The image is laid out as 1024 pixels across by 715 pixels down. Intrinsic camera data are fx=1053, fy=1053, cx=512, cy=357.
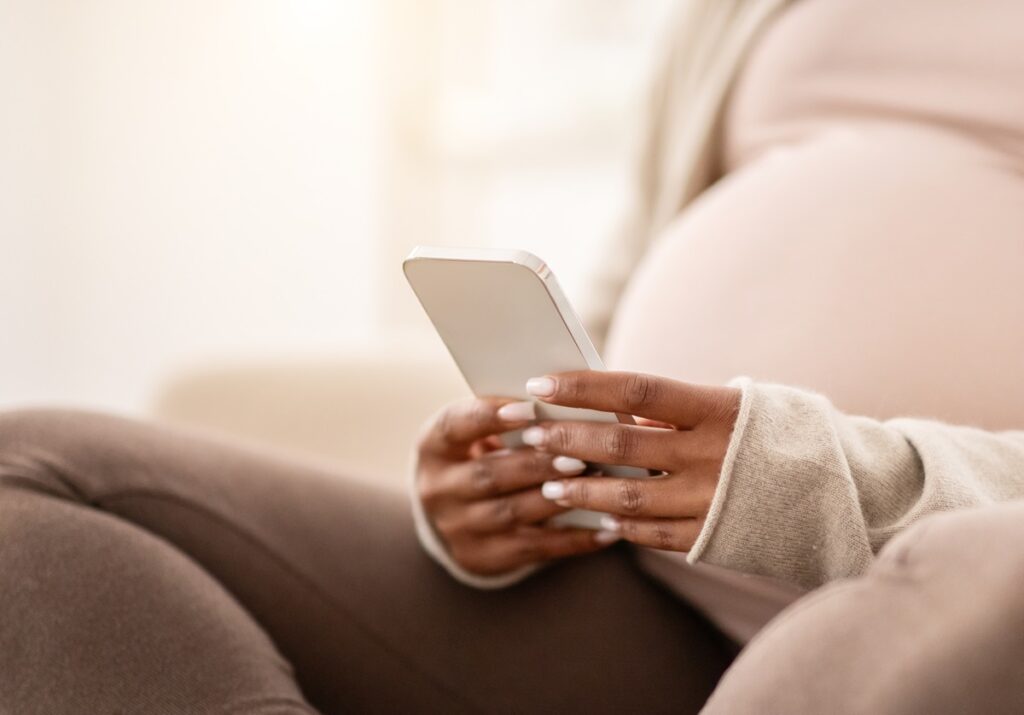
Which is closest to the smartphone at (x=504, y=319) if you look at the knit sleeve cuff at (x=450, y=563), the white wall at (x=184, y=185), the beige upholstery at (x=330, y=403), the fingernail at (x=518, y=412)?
the fingernail at (x=518, y=412)

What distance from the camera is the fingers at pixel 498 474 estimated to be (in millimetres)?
615

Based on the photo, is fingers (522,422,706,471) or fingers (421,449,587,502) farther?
fingers (421,449,587,502)

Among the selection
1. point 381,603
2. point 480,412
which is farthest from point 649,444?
point 381,603

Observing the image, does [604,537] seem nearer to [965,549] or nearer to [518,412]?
[518,412]

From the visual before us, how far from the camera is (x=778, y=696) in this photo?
36 cm

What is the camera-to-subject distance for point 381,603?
27.2 inches

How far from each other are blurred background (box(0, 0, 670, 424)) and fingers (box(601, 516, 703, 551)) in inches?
61.4

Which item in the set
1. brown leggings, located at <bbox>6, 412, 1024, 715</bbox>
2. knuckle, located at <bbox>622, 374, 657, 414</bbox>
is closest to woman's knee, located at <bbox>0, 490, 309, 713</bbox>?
brown leggings, located at <bbox>6, 412, 1024, 715</bbox>

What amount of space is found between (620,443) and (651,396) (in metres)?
0.04

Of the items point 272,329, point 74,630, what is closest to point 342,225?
point 272,329

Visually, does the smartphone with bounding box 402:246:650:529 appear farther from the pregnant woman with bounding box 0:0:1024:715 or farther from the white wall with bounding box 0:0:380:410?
the white wall with bounding box 0:0:380:410

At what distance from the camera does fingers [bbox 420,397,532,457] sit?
601 millimetres

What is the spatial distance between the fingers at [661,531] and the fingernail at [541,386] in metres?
0.09

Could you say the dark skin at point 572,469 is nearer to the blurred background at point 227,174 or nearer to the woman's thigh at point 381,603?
the woman's thigh at point 381,603
